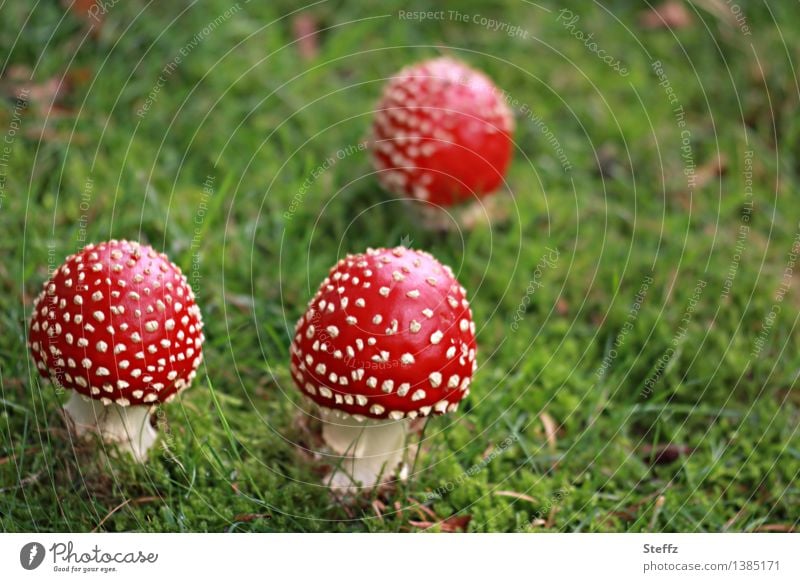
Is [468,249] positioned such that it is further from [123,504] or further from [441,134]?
[123,504]

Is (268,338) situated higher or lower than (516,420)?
higher

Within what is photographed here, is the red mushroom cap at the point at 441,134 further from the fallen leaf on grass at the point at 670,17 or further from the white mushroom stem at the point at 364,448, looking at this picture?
the fallen leaf on grass at the point at 670,17

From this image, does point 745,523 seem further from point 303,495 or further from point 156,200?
point 156,200

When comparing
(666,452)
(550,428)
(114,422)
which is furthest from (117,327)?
(666,452)
